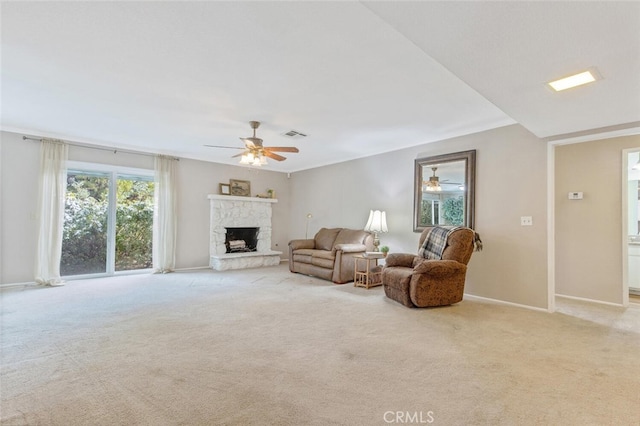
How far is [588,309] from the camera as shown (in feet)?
12.6

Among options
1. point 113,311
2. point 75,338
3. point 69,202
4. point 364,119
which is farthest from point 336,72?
Answer: point 69,202

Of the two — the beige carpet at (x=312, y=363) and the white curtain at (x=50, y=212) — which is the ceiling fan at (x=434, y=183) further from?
the white curtain at (x=50, y=212)

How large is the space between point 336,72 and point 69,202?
5325mm

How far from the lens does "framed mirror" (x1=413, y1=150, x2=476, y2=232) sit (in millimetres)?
4418

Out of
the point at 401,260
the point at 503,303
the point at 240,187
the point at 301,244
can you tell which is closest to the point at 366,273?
the point at 401,260

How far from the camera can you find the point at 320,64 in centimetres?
262

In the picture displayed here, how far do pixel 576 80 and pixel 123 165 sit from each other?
6.77 metres

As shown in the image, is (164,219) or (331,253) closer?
(331,253)

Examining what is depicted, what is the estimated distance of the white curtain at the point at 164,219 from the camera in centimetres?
599

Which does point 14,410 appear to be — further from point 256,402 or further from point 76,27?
point 76,27

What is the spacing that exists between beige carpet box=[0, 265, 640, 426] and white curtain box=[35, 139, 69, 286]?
945 mm

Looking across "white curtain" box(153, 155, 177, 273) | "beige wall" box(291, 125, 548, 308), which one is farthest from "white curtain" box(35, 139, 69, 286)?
"beige wall" box(291, 125, 548, 308)

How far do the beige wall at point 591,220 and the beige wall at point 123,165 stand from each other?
19.4 feet

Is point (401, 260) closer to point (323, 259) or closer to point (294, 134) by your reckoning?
point (323, 259)
